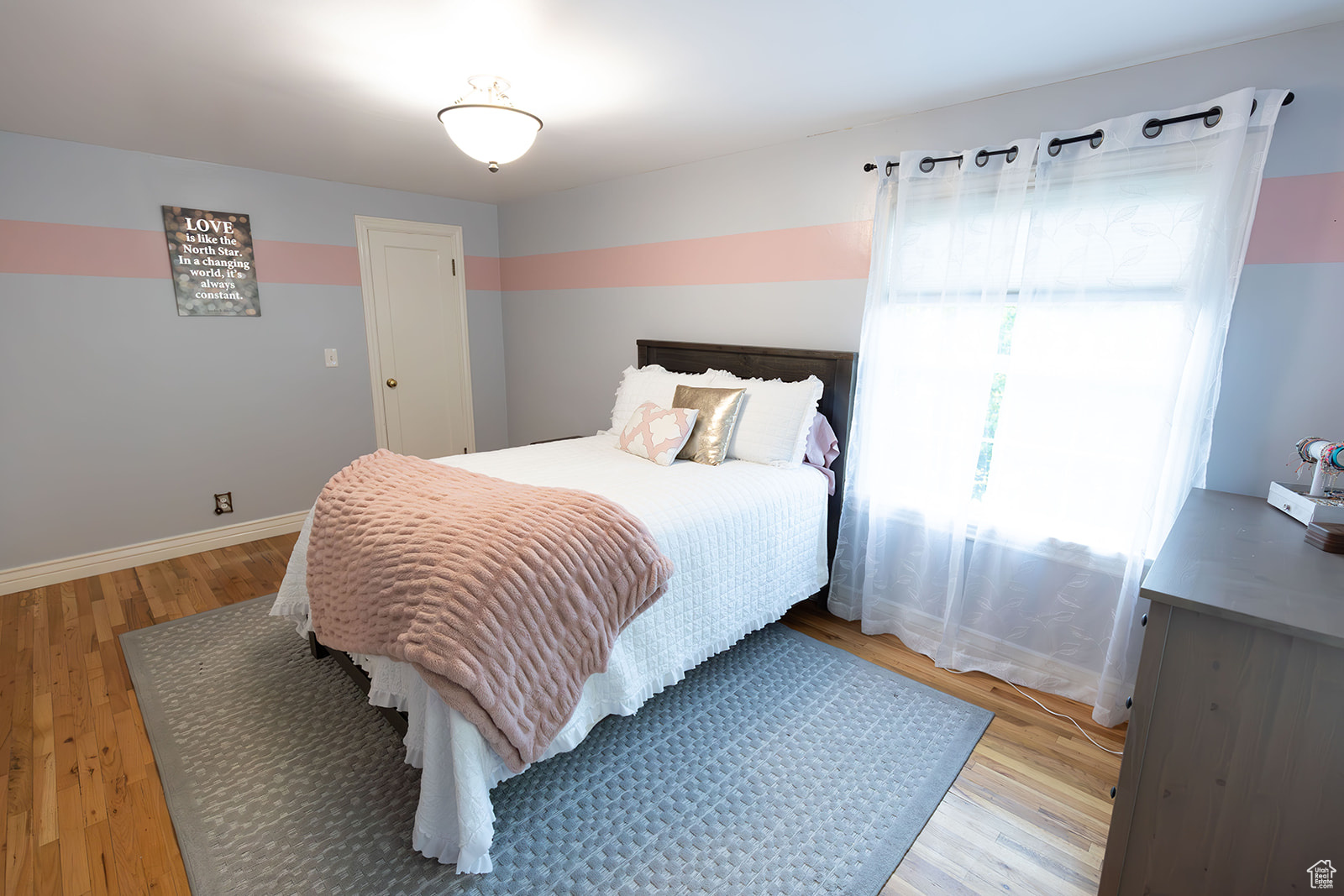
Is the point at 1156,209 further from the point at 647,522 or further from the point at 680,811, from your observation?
the point at 680,811

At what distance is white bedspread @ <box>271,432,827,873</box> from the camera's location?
1.51 m

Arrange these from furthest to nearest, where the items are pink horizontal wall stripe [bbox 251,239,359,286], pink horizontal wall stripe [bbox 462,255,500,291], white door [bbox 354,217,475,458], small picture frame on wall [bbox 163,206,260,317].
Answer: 1. pink horizontal wall stripe [bbox 462,255,500,291]
2. white door [bbox 354,217,475,458]
3. pink horizontal wall stripe [bbox 251,239,359,286]
4. small picture frame on wall [bbox 163,206,260,317]

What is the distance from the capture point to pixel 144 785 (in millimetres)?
1853

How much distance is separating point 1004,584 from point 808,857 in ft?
4.53

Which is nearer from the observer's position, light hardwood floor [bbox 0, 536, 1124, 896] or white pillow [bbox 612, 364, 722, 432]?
light hardwood floor [bbox 0, 536, 1124, 896]

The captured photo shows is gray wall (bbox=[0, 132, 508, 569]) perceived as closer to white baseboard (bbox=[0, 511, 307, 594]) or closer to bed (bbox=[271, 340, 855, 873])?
white baseboard (bbox=[0, 511, 307, 594])

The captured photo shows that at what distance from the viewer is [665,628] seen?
2055 millimetres

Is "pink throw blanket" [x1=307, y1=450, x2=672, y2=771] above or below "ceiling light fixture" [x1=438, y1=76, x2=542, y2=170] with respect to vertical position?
below

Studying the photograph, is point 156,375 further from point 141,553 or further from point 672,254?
point 672,254

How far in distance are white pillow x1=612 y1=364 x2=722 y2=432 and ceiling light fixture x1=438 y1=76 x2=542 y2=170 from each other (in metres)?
1.38

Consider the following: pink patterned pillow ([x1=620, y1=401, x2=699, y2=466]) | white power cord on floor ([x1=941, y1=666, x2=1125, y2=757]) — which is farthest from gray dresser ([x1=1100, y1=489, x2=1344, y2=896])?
pink patterned pillow ([x1=620, y1=401, x2=699, y2=466])

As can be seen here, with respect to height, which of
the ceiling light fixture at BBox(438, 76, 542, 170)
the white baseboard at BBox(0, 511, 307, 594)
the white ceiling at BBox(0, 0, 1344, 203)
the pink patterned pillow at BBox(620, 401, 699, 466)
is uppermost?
the white ceiling at BBox(0, 0, 1344, 203)

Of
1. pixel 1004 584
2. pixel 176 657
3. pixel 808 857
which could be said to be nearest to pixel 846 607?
pixel 1004 584

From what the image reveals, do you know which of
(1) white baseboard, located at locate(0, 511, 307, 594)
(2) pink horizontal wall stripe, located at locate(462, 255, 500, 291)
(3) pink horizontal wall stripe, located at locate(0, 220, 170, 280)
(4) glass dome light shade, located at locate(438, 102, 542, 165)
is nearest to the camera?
(4) glass dome light shade, located at locate(438, 102, 542, 165)
